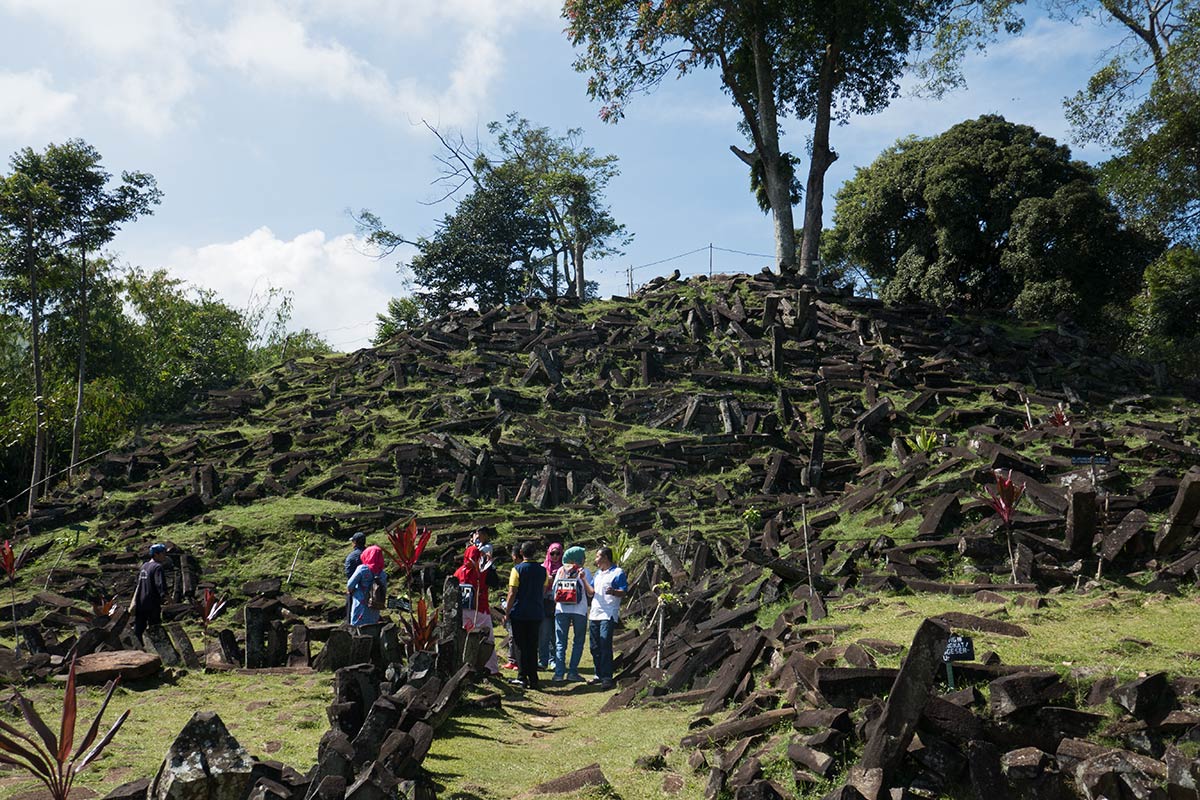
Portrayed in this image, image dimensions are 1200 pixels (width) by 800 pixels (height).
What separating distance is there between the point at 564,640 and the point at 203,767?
6839mm

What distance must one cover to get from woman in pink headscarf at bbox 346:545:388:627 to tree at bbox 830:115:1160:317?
26156 millimetres

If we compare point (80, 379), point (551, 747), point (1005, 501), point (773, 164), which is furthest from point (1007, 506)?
point (80, 379)

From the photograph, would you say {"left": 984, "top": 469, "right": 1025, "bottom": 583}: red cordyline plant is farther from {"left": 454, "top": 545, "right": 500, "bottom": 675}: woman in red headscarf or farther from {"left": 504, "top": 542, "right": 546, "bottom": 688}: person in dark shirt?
{"left": 454, "top": 545, "right": 500, "bottom": 675}: woman in red headscarf

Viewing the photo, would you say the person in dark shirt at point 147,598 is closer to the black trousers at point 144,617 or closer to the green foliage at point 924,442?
the black trousers at point 144,617

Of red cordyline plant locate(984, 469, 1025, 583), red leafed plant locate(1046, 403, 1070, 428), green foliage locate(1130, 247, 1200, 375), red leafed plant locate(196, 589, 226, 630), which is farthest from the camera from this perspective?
green foliage locate(1130, 247, 1200, 375)

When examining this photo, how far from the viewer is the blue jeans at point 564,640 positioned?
11.1m

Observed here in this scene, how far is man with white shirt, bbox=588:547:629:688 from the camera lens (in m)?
10.6

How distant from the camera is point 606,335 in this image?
26.5 meters

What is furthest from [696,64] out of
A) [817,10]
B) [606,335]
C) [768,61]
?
[606,335]

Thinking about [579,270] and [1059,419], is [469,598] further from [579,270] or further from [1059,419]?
[579,270]

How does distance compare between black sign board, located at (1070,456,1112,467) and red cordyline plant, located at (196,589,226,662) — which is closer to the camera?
black sign board, located at (1070,456,1112,467)

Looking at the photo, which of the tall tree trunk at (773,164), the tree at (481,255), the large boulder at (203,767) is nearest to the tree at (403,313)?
the tree at (481,255)

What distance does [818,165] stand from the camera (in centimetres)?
3083

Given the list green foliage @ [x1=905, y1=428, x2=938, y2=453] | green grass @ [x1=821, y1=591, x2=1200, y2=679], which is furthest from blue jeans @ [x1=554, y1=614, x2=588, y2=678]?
green foliage @ [x1=905, y1=428, x2=938, y2=453]
